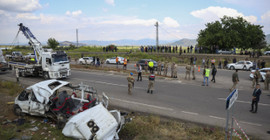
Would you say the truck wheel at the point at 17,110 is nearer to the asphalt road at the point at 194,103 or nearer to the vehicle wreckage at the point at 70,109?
the vehicle wreckage at the point at 70,109

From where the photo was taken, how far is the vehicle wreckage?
582 centimetres

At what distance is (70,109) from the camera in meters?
8.00

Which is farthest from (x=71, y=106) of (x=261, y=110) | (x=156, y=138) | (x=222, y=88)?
(x=222, y=88)

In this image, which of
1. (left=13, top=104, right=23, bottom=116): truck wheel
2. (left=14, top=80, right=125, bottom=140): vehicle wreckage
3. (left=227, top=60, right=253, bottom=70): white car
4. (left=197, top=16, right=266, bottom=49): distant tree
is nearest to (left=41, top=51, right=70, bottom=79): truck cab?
(left=13, top=104, right=23, bottom=116): truck wheel

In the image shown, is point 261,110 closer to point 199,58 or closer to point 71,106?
point 71,106

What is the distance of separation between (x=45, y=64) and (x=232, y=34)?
36.2 metres

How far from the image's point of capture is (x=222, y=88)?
15219 mm

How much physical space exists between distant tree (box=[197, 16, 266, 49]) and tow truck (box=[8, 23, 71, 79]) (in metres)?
32.0

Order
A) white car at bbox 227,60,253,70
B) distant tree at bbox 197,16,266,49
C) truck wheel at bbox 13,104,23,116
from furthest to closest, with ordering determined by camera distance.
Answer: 1. distant tree at bbox 197,16,266,49
2. white car at bbox 227,60,253,70
3. truck wheel at bbox 13,104,23,116

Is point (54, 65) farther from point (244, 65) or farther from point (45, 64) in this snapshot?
point (244, 65)

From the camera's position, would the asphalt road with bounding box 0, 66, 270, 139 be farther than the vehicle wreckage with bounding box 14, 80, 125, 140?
Yes

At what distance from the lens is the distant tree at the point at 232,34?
129ft

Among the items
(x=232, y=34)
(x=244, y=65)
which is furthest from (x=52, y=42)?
(x=244, y=65)

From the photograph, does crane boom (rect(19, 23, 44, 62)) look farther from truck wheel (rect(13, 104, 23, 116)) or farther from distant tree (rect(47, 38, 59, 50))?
distant tree (rect(47, 38, 59, 50))
